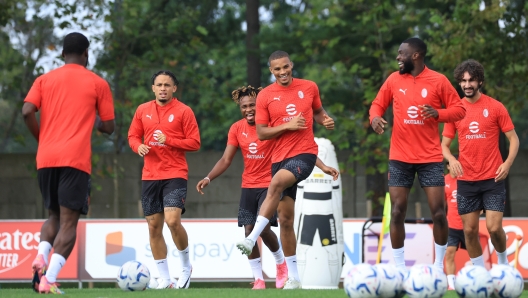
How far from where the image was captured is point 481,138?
9898mm

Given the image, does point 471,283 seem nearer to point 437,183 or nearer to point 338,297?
point 338,297

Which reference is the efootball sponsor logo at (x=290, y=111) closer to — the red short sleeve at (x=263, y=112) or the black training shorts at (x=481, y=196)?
the red short sleeve at (x=263, y=112)

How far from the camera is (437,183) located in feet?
30.5

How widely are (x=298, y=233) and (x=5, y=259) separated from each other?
5.60 m

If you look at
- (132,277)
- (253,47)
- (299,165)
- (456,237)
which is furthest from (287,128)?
(253,47)

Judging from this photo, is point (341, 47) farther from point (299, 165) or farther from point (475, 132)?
point (299, 165)

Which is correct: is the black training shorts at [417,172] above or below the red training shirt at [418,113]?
below

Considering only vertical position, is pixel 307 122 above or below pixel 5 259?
above

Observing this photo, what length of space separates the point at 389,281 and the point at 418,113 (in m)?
3.12

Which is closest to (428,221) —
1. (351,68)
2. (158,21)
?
(351,68)

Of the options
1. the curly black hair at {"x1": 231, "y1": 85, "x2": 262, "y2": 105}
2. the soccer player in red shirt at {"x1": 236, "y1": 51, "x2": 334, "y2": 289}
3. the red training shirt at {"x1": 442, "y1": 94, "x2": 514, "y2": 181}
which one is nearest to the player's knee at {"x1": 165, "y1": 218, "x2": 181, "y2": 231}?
the soccer player in red shirt at {"x1": 236, "y1": 51, "x2": 334, "y2": 289}

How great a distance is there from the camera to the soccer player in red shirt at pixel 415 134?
928cm

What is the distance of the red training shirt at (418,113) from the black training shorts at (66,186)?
10.0 feet

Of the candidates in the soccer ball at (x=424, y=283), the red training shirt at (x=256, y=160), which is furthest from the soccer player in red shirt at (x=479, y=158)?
the soccer ball at (x=424, y=283)
